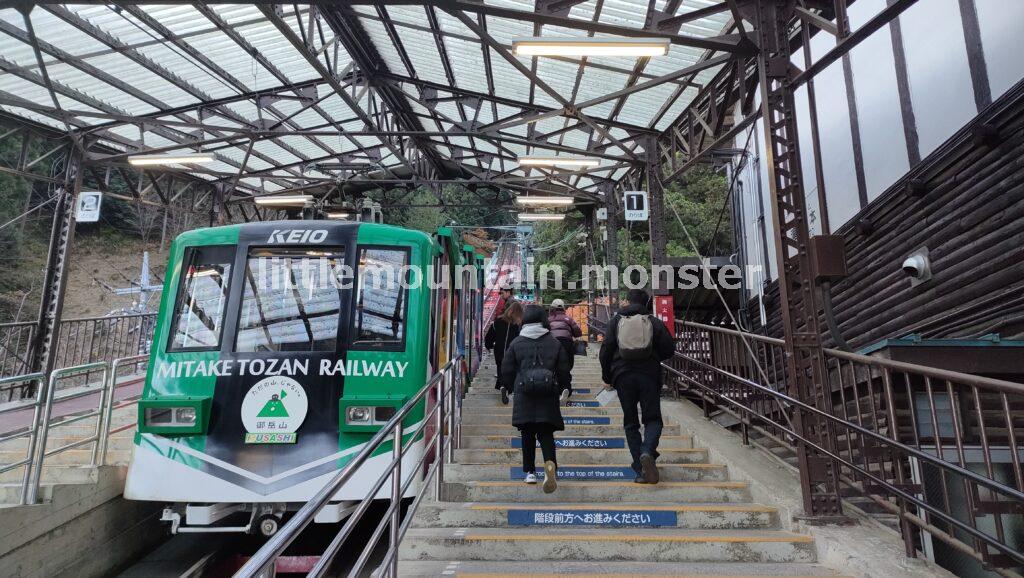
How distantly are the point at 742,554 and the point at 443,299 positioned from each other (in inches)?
140

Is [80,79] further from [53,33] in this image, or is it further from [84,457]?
[84,457]

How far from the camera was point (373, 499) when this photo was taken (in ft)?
11.0

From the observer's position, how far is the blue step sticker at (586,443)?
566 centimetres

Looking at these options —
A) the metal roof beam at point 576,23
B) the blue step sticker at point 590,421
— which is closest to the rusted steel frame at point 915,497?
the blue step sticker at point 590,421

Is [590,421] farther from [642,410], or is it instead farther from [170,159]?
[170,159]

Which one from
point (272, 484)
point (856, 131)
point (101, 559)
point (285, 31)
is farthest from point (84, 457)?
point (856, 131)

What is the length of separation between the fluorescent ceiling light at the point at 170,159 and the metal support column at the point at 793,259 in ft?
27.9

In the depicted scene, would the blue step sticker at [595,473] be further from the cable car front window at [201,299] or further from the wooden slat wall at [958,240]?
the wooden slat wall at [958,240]

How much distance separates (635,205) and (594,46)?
5546 millimetres

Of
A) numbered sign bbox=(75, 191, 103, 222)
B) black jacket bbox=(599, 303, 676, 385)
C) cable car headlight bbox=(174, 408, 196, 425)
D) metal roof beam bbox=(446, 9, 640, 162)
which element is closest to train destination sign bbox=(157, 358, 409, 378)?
cable car headlight bbox=(174, 408, 196, 425)

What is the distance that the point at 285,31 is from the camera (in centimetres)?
703

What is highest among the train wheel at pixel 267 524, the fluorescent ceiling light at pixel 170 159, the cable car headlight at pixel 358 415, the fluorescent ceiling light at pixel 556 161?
the fluorescent ceiling light at pixel 556 161

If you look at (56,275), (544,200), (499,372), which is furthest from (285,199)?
(499,372)

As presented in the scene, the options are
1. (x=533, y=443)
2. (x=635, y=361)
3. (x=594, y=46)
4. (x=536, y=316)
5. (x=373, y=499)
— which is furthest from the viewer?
(x=594, y=46)
